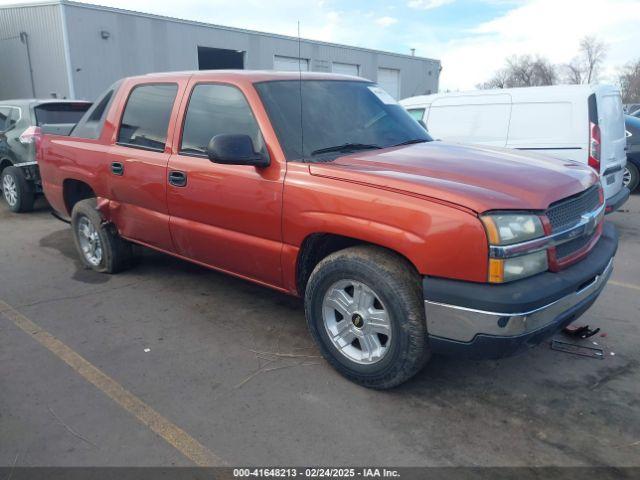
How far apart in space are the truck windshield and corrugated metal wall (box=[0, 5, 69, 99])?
1771 centimetres

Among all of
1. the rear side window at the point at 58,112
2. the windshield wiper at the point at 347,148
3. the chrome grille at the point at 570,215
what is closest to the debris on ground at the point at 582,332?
the chrome grille at the point at 570,215

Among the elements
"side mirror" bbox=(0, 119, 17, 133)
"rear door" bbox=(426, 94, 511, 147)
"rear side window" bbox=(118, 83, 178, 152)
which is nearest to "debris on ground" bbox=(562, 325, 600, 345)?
"rear side window" bbox=(118, 83, 178, 152)

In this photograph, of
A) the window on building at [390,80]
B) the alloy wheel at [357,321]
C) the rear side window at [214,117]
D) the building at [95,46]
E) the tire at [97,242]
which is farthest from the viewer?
the window on building at [390,80]

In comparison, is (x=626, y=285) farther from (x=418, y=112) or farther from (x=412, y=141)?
(x=418, y=112)

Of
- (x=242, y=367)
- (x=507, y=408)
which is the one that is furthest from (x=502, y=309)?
(x=242, y=367)

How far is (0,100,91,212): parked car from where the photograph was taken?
7.97 m

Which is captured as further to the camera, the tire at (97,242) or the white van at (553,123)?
the white van at (553,123)

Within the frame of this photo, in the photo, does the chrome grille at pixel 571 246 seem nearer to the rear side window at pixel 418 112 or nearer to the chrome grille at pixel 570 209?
the chrome grille at pixel 570 209

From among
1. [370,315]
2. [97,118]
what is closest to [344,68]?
[97,118]

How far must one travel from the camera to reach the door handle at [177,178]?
3.91 meters

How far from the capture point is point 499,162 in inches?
129

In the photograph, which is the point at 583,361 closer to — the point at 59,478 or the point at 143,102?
the point at 59,478

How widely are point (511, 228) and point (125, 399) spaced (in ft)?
7.74

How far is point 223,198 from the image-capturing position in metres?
3.65
